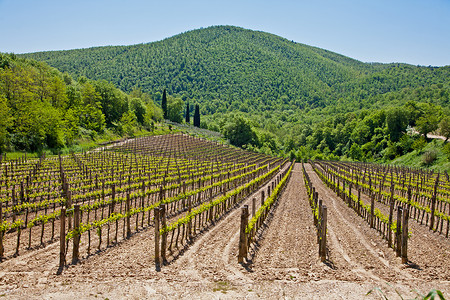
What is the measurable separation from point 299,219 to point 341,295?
24.2 ft

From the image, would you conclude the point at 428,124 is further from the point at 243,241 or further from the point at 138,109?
the point at 243,241

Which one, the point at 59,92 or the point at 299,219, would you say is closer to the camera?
the point at 299,219

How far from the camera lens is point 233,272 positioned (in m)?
8.13

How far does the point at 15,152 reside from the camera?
3888 cm

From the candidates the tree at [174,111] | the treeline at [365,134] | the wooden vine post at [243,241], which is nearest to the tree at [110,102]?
the treeline at [365,134]

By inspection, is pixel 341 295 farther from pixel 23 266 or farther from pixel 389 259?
pixel 23 266

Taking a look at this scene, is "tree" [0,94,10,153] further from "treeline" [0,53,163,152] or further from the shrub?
the shrub

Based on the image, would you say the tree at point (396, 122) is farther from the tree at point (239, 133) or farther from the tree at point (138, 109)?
the tree at point (138, 109)

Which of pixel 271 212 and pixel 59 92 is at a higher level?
pixel 59 92

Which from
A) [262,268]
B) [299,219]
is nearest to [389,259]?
[262,268]

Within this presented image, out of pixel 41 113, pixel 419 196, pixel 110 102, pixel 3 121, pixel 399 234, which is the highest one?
pixel 110 102

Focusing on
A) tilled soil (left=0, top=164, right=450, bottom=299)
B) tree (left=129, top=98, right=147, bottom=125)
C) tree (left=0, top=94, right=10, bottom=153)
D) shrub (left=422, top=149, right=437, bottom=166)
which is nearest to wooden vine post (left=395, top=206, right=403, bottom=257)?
tilled soil (left=0, top=164, right=450, bottom=299)

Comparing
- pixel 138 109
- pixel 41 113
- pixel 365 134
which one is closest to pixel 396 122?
pixel 365 134

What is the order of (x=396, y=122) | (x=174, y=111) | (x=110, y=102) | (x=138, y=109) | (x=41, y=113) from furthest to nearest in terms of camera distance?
(x=174, y=111)
(x=138, y=109)
(x=396, y=122)
(x=110, y=102)
(x=41, y=113)
